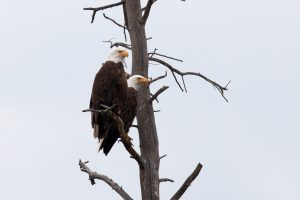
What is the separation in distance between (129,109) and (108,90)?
38 centimetres

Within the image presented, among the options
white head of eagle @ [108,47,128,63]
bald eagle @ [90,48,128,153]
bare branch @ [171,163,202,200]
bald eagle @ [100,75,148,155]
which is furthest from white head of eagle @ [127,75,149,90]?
bare branch @ [171,163,202,200]

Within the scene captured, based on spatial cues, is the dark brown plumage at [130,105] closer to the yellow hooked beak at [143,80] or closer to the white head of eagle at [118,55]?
the yellow hooked beak at [143,80]

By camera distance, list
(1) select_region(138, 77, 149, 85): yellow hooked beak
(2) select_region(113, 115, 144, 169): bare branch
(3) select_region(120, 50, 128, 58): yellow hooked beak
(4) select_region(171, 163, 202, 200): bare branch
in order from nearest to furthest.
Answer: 1. (2) select_region(113, 115, 144, 169): bare branch
2. (4) select_region(171, 163, 202, 200): bare branch
3. (1) select_region(138, 77, 149, 85): yellow hooked beak
4. (3) select_region(120, 50, 128, 58): yellow hooked beak

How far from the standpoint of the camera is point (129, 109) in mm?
7332

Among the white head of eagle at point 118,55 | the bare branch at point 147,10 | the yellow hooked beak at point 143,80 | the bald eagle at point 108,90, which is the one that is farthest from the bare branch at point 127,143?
the white head of eagle at point 118,55

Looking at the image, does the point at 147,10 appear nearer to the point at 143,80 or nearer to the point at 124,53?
the point at 143,80

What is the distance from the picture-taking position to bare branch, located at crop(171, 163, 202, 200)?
5.80 meters

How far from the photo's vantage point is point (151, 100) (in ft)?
22.1

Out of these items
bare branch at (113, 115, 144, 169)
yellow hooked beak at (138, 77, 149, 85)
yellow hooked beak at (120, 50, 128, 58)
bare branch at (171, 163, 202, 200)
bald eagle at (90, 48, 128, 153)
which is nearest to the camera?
bare branch at (113, 115, 144, 169)

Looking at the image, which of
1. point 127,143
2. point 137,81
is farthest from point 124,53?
point 127,143

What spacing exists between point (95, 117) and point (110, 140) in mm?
337

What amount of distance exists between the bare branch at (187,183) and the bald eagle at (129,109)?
1.31 metres

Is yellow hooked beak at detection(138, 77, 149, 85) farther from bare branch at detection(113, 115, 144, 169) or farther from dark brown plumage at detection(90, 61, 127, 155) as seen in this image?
bare branch at detection(113, 115, 144, 169)

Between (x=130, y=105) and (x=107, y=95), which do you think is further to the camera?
(x=107, y=95)
